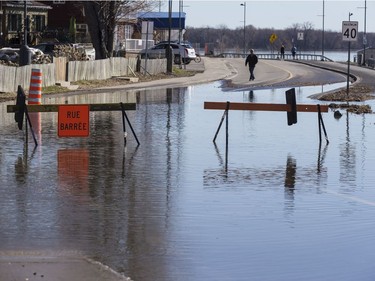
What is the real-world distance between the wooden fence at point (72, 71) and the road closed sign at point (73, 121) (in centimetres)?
1428

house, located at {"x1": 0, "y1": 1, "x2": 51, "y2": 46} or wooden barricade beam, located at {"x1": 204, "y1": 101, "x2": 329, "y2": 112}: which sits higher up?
house, located at {"x1": 0, "y1": 1, "x2": 51, "y2": 46}

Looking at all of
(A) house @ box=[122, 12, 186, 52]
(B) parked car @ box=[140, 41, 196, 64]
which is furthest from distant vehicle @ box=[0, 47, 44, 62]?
(A) house @ box=[122, 12, 186, 52]

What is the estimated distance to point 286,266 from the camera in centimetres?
924

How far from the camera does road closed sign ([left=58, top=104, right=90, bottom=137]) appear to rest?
1838 centimetres

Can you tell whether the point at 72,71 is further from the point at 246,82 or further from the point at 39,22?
A: the point at 39,22

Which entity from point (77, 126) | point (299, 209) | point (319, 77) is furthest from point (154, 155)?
point (319, 77)

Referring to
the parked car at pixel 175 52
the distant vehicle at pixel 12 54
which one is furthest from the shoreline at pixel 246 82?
the distant vehicle at pixel 12 54

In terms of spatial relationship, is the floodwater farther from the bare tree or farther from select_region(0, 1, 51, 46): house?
select_region(0, 1, 51, 46): house

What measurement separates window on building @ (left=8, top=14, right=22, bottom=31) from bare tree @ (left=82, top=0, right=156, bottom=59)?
16538 millimetres

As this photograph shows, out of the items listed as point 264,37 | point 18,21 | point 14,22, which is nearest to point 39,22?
point 18,21

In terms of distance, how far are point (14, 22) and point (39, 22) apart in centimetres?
533

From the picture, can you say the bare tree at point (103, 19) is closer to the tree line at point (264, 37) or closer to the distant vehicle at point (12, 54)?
the distant vehicle at point (12, 54)

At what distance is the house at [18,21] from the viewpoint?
7031cm

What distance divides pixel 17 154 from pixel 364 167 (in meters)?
5.98
